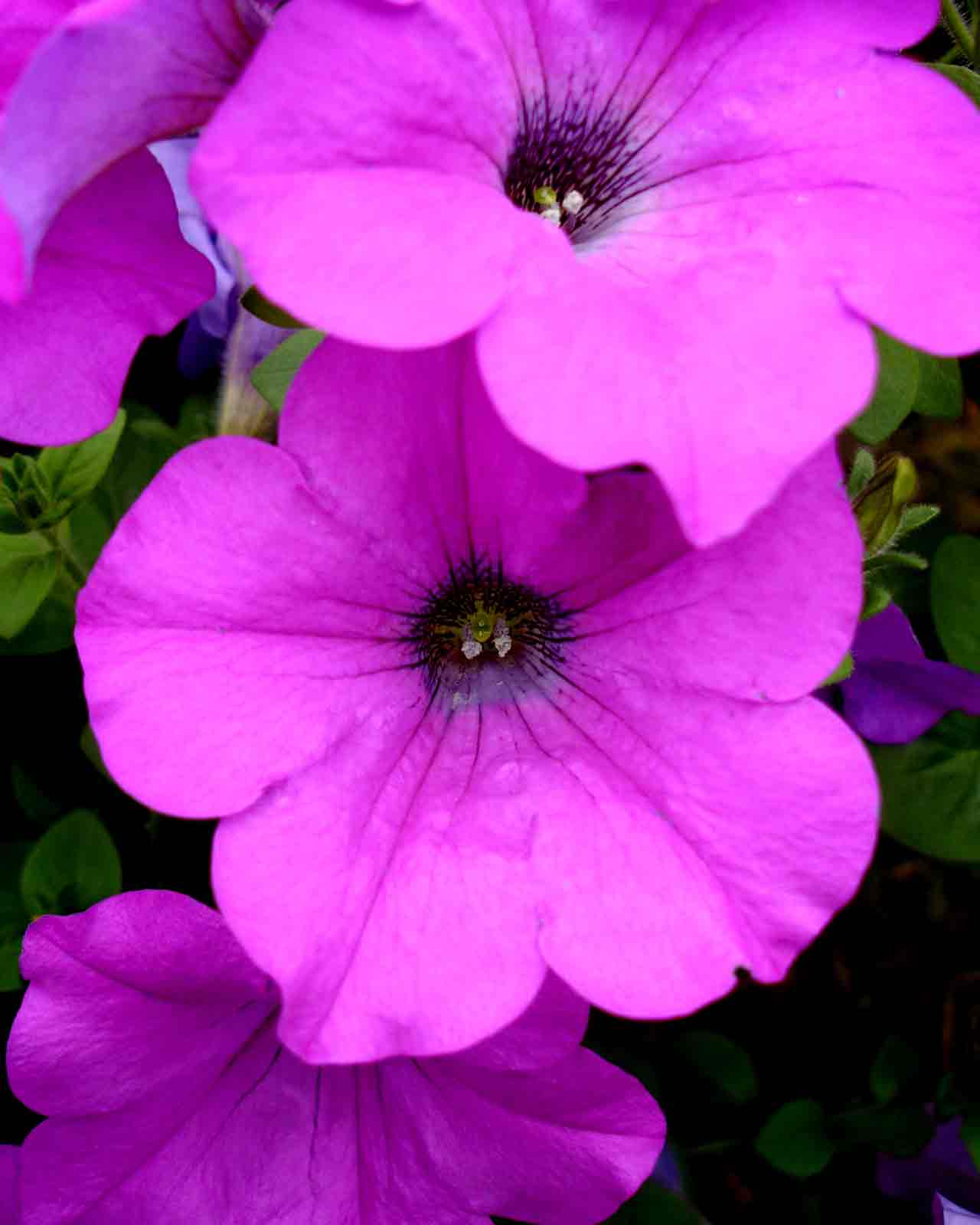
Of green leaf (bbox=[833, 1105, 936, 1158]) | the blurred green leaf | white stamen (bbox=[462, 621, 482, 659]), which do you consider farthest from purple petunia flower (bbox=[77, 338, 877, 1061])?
green leaf (bbox=[833, 1105, 936, 1158])

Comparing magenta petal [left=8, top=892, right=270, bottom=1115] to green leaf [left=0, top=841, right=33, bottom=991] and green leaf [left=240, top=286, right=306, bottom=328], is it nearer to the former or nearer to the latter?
green leaf [left=0, top=841, right=33, bottom=991]

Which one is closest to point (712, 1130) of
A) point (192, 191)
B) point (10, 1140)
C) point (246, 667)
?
point (10, 1140)

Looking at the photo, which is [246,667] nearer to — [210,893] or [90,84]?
[90,84]

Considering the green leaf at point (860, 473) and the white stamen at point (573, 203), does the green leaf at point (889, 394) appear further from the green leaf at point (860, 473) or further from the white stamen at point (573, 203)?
the white stamen at point (573, 203)

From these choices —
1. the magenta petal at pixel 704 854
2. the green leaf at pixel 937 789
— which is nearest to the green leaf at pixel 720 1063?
the green leaf at pixel 937 789

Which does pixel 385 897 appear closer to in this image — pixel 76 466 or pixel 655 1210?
pixel 76 466
